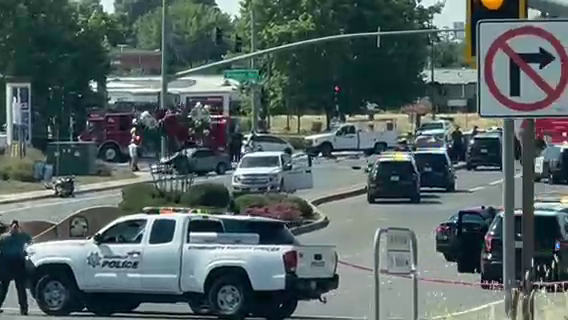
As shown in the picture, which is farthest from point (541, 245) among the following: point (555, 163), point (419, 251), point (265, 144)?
point (265, 144)

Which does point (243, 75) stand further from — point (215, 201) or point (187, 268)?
point (187, 268)

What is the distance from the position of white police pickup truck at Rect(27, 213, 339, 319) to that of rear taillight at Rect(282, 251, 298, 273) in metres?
0.01

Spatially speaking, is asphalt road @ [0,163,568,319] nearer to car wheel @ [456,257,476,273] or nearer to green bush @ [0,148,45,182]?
car wheel @ [456,257,476,273]

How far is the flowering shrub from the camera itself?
40.2 m

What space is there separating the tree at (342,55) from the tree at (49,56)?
2383 centimetres

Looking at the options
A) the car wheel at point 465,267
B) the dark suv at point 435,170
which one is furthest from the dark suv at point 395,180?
the car wheel at point 465,267

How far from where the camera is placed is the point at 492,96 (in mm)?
9156

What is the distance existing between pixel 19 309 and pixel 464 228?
31.8 feet

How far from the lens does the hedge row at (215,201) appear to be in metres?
41.2

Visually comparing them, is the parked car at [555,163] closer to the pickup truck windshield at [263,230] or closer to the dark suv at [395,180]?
the dark suv at [395,180]

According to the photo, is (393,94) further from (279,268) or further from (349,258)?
(279,268)

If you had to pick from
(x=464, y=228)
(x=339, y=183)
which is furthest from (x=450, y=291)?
(x=339, y=183)

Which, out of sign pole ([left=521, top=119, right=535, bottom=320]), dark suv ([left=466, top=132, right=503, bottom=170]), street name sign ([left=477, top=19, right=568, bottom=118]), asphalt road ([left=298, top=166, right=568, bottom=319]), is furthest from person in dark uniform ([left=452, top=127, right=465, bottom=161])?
street name sign ([left=477, top=19, right=568, bottom=118])

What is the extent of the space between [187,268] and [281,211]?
62.5 feet
